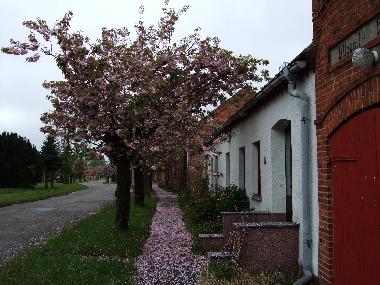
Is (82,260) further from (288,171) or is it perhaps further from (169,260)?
(288,171)

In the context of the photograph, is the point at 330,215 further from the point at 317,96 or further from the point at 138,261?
the point at 138,261

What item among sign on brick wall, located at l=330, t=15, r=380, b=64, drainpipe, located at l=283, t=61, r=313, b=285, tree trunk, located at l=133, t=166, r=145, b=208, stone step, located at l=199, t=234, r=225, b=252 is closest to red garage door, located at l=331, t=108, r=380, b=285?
sign on brick wall, located at l=330, t=15, r=380, b=64

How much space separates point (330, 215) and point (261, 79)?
6.47 meters

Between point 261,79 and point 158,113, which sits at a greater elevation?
point 261,79

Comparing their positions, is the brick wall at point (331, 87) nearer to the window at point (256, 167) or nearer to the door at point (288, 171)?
the door at point (288, 171)

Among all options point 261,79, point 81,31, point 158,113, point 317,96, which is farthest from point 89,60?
point 317,96

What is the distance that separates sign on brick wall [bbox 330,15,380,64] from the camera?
4.64 metres

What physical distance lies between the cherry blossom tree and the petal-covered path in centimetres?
144

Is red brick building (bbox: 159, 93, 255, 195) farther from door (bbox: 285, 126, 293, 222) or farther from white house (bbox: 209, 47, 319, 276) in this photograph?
door (bbox: 285, 126, 293, 222)

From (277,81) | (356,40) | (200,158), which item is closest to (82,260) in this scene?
(277,81)

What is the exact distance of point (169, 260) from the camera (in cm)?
859

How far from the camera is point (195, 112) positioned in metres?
12.0

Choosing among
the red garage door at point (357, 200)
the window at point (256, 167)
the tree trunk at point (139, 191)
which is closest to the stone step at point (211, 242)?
the window at point (256, 167)

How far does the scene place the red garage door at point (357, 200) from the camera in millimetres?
4754
